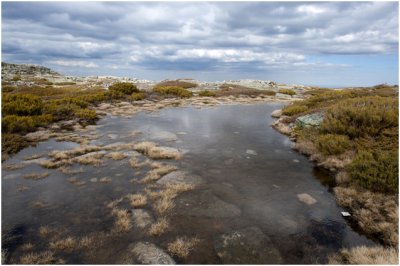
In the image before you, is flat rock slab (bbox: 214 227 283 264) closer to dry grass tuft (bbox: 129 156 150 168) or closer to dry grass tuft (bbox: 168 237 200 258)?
dry grass tuft (bbox: 168 237 200 258)

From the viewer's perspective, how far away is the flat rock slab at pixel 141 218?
6805 mm

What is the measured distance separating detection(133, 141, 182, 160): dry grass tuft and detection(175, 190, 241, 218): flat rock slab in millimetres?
3658

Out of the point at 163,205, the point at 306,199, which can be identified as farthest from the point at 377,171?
the point at 163,205

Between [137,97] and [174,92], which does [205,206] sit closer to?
[137,97]

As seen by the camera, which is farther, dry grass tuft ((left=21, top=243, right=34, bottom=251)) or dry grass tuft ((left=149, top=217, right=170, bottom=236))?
dry grass tuft ((left=149, top=217, right=170, bottom=236))

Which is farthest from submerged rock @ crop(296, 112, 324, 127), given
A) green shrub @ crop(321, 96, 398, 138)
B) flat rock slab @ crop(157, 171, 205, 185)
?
flat rock slab @ crop(157, 171, 205, 185)

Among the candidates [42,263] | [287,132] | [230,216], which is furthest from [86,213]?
[287,132]

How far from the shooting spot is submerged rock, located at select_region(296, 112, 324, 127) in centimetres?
1617

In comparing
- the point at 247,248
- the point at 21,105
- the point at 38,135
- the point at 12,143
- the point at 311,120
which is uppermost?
the point at 21,105

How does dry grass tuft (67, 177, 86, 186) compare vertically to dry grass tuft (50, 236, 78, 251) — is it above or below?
above

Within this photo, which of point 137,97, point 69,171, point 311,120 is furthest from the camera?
point 137,97

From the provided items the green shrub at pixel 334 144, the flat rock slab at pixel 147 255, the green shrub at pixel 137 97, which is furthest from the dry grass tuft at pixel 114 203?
the green shrub at pixel 137 97

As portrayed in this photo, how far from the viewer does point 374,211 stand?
734 cm

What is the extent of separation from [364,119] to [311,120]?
13.9 ft
